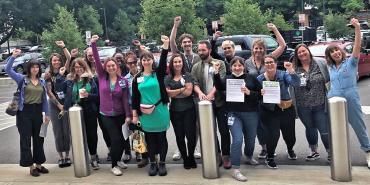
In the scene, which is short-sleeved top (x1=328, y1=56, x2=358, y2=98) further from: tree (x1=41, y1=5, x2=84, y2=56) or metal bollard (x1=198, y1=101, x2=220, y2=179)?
tree (x1=41, y1=5, x2=84, y2=56)

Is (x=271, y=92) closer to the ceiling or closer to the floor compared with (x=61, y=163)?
closer to the ceiling

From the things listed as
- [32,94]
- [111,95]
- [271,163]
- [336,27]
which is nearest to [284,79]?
[271,163]

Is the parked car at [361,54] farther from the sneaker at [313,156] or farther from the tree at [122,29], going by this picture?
the tree at [122,29]

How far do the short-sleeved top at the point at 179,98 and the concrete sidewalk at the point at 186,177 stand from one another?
34.3 inches

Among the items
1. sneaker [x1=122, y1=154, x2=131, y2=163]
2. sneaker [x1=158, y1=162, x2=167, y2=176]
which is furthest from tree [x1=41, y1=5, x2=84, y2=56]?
sneaker [x1=158, y1=162, x2=167, y2=176]

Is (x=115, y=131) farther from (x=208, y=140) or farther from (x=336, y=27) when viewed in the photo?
(x=336, y=27)

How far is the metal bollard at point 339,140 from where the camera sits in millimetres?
5410

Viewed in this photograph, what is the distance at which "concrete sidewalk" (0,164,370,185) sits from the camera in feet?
18.8

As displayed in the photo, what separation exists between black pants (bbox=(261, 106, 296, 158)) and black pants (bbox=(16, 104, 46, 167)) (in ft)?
9.95

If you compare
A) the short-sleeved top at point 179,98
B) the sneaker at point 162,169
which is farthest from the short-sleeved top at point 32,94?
the sneaker at point 162,169

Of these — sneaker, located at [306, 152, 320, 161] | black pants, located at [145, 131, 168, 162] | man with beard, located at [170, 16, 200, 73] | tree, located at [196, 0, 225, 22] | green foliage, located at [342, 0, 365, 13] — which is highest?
tree, located at [196, 0, 225, 22]

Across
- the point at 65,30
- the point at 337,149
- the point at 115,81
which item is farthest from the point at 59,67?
the point at 65,30

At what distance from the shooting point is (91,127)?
665 cm

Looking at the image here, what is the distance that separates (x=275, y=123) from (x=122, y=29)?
50444 millimetres
